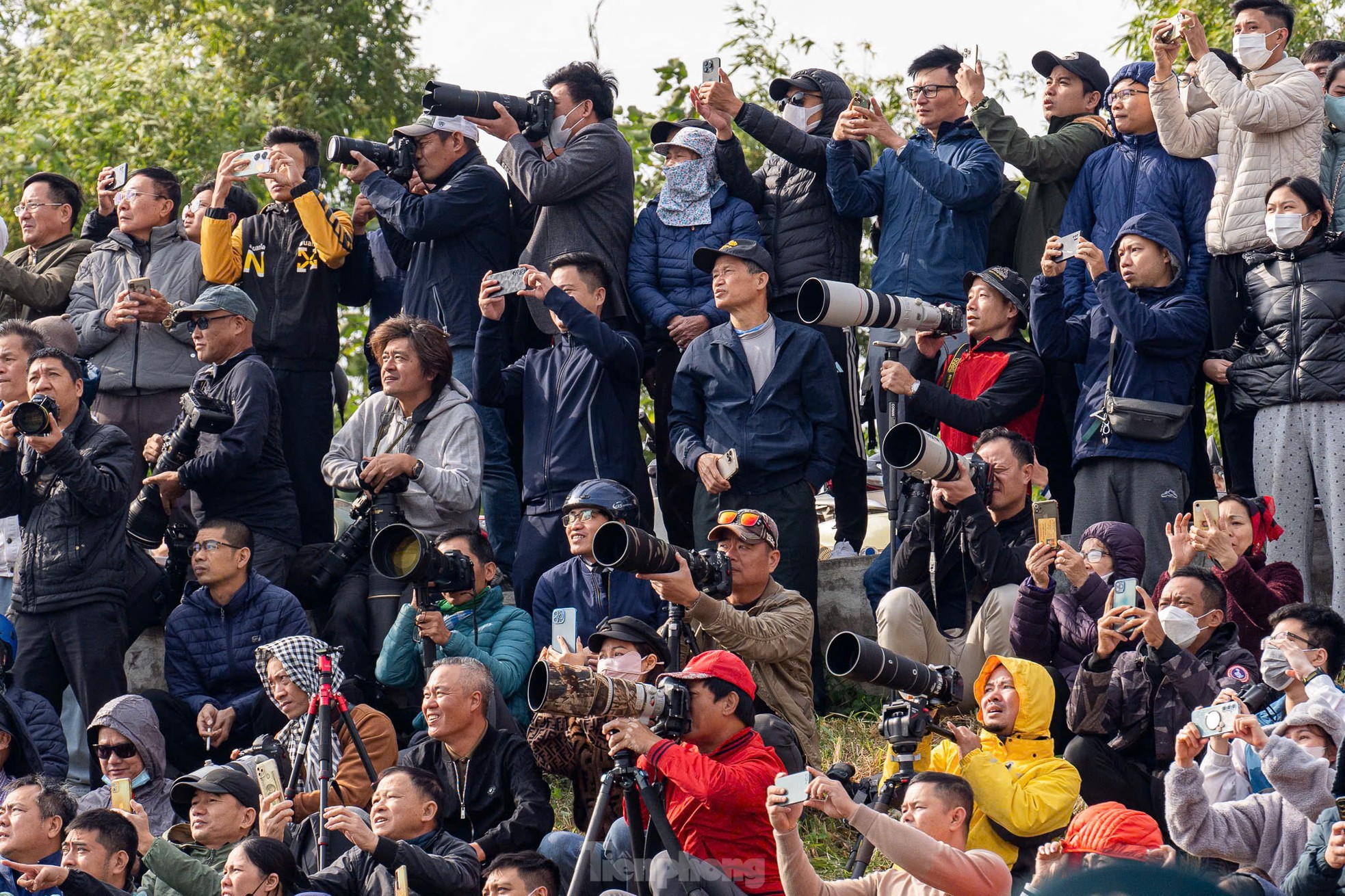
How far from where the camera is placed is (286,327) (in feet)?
30.0

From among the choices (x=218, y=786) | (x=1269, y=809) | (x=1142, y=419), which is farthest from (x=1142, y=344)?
(x=218, y=786)

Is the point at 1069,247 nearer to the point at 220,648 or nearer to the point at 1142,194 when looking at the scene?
the point at 1142,194

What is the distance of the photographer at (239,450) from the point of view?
845cm

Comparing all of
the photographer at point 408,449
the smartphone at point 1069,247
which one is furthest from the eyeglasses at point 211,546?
the smartphone at point 1069,247

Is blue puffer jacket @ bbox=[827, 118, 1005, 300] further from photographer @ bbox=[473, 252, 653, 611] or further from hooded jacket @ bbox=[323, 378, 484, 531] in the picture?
hooded jacket @ bbox=[323, 378, 484, 531]

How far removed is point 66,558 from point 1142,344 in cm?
457

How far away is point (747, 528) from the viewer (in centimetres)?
741

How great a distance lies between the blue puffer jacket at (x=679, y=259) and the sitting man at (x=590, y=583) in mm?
1271

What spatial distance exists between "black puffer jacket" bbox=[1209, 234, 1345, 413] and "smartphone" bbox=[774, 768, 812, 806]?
3.73 m

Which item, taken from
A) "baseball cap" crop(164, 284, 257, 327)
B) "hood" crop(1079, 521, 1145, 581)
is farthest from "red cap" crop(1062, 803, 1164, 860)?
"baseball cap" crop(164, 284, 257, 327)

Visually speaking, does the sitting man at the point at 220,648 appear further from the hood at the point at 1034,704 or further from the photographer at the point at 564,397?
the hood at the point at 1034,704

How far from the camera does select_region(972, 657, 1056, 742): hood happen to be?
22.1 feet

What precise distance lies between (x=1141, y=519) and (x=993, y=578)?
971 mm

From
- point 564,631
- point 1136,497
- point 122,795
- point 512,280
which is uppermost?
point 512,280
